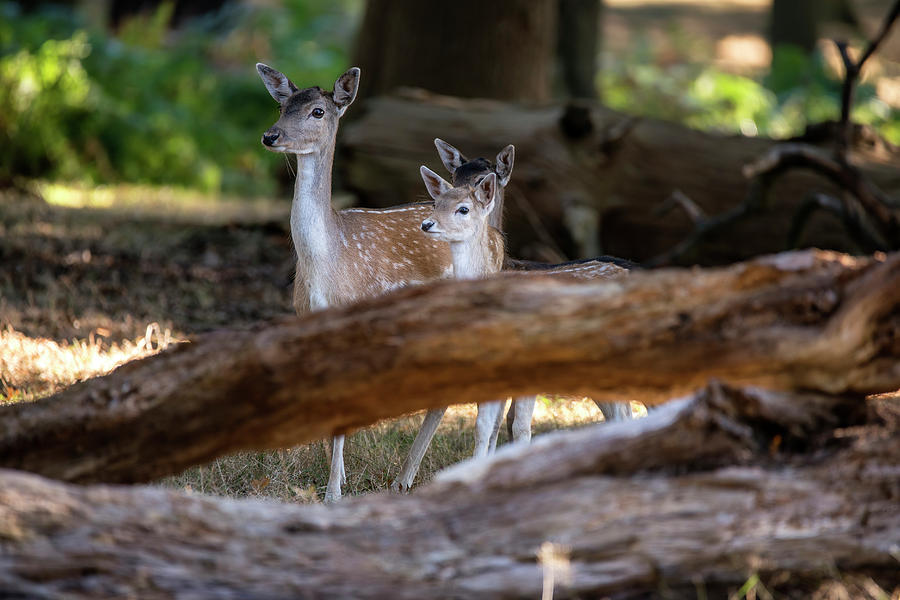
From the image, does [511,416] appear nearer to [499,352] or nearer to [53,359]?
[499,352]

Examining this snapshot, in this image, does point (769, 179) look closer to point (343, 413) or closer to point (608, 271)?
point (608, 271)

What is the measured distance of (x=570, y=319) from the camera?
3467mm

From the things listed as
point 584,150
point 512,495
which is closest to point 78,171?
point 584,150

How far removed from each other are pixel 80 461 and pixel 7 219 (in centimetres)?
764

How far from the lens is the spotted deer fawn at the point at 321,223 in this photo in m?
5.92

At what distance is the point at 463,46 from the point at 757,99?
751cm

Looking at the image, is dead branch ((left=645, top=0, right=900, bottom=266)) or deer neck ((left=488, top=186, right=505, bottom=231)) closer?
deer neck ((left=488, top=186, right=505, bottom=231))

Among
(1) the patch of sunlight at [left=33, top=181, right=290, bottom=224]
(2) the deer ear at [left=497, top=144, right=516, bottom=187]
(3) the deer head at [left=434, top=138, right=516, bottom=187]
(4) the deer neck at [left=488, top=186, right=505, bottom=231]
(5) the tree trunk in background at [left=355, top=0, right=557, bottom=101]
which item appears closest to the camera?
(3) the deer head at [left=434, top=138, right=516, bottom=187]

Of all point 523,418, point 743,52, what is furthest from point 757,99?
point 523,418

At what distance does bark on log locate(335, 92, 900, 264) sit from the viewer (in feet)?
32.0

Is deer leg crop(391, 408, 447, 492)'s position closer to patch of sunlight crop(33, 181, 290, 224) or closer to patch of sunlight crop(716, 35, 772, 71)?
patch of sunlight crop(33, 181, 290, 224)

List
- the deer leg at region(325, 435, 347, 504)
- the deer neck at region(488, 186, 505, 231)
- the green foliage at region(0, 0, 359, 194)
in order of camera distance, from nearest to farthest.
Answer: the deer leg at region(325, 435, 347, 504)
the deer neck at region(488, 186, 505, 231)
the green foliage at region(0, 0, 359, 194)

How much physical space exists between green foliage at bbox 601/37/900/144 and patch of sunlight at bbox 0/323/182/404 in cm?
1090

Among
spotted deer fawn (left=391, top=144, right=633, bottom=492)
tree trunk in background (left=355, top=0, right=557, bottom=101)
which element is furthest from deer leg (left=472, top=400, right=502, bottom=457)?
tree trunk in background (left=355, top=0, right=557, bottom=101)
